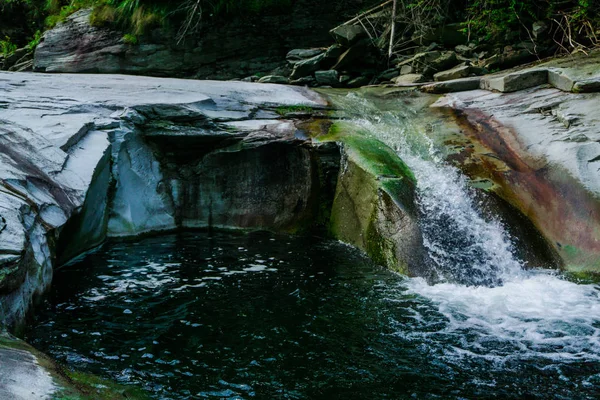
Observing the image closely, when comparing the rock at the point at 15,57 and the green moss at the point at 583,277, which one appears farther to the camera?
the rock at the point at 15,57

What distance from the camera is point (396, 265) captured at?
6312 millimetres

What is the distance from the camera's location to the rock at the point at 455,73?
10.3 meters

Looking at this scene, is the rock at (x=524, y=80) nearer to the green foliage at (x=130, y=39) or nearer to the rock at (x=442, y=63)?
the rock at (x=442, y=63)

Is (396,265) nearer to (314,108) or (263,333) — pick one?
(263,333)

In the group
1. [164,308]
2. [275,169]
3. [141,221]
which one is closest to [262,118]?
[275,169]

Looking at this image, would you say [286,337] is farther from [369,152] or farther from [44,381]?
[369,152]

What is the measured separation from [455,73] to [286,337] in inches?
279

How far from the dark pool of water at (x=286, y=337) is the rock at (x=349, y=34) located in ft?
19.8

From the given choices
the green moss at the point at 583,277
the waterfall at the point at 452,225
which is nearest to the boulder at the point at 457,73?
the waterfall at the point at 452,225

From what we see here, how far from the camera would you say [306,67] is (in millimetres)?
11594

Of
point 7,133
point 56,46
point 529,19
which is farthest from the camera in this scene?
point 56,46

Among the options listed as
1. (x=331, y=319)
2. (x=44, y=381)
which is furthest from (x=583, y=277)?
(x=44, y=381)

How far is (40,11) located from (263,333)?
604 inches

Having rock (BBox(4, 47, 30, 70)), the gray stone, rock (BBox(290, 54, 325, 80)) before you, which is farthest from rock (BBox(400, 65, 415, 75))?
rock (BBox(4, 47, 30, 70))
